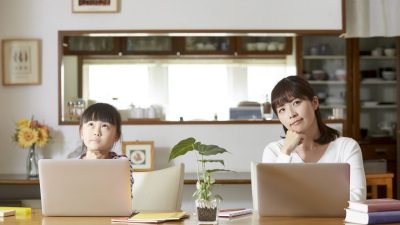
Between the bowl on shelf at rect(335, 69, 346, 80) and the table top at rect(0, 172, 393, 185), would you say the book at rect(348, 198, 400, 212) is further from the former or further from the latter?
the bowl on shelf at rect(335, 69, 346, 80)

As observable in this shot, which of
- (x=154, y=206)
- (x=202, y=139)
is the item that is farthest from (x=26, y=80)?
(x=154, y=206)

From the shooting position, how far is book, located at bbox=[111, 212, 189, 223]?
2.45 meters

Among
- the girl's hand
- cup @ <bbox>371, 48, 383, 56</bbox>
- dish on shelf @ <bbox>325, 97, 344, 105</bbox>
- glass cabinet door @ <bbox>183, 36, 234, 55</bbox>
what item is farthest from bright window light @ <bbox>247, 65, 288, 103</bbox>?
the girl's hand

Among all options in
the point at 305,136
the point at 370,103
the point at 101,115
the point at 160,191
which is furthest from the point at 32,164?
the point at 370,103

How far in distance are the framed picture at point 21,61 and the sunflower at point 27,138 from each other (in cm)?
39

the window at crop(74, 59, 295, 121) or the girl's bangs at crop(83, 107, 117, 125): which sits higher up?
Answer: the window at crop(74, 59, 295, 121)

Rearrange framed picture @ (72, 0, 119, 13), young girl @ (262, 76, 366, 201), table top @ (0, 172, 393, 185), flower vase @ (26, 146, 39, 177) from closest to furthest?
young girl @ (262, 76, 366, 201)
table top @ (0, 172, 393, 185)
flower vase @ (26, 146, 39, 177)
framed picture @ (72, 0, 119, 13)

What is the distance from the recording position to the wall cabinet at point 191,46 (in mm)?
7539

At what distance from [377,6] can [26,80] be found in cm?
269

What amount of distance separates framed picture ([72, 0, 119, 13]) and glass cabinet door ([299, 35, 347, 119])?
9.73 feet

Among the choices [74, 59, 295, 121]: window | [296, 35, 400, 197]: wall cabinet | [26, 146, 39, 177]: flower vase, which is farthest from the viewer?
[74, 59, 295, 121]: window

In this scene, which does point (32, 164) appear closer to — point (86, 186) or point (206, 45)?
point (86, 186)

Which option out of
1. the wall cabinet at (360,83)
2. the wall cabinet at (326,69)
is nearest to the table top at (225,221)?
the wall cabinet at (360,83)

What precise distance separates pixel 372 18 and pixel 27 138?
2.71 metres
